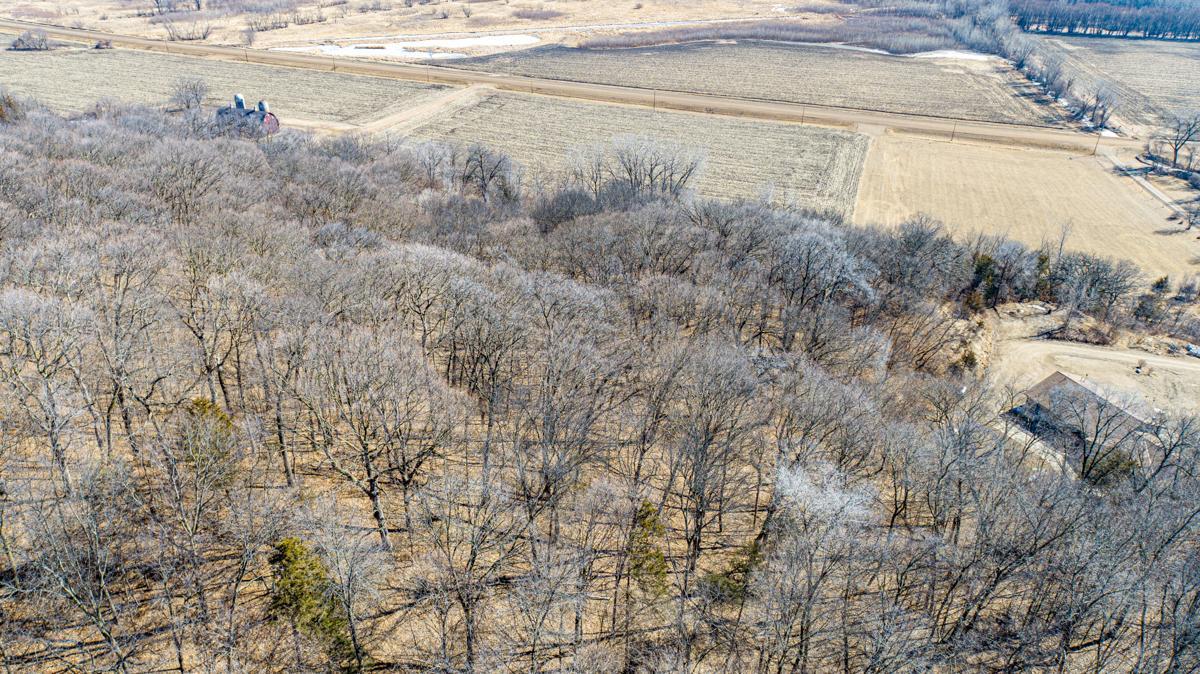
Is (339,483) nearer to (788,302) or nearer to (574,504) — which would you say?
(574,504)

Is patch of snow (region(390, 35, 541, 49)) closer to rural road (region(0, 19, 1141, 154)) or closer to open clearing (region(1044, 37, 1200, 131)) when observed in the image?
rural road (region(0, 19, 1141, 154))

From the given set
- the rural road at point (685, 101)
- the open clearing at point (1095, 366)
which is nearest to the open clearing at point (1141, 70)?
the rural road at point (685, 101)

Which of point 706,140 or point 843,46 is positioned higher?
point 843,46

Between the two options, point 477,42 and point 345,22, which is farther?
point 345,22

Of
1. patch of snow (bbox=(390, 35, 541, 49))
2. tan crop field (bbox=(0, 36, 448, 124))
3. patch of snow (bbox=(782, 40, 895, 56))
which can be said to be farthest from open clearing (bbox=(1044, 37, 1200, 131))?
tan crop field (bbox=(0, 36, 448, 124))

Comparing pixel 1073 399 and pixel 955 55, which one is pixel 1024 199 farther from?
pixel 955 55

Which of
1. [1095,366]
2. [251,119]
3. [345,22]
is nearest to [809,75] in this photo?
[1095,366]
